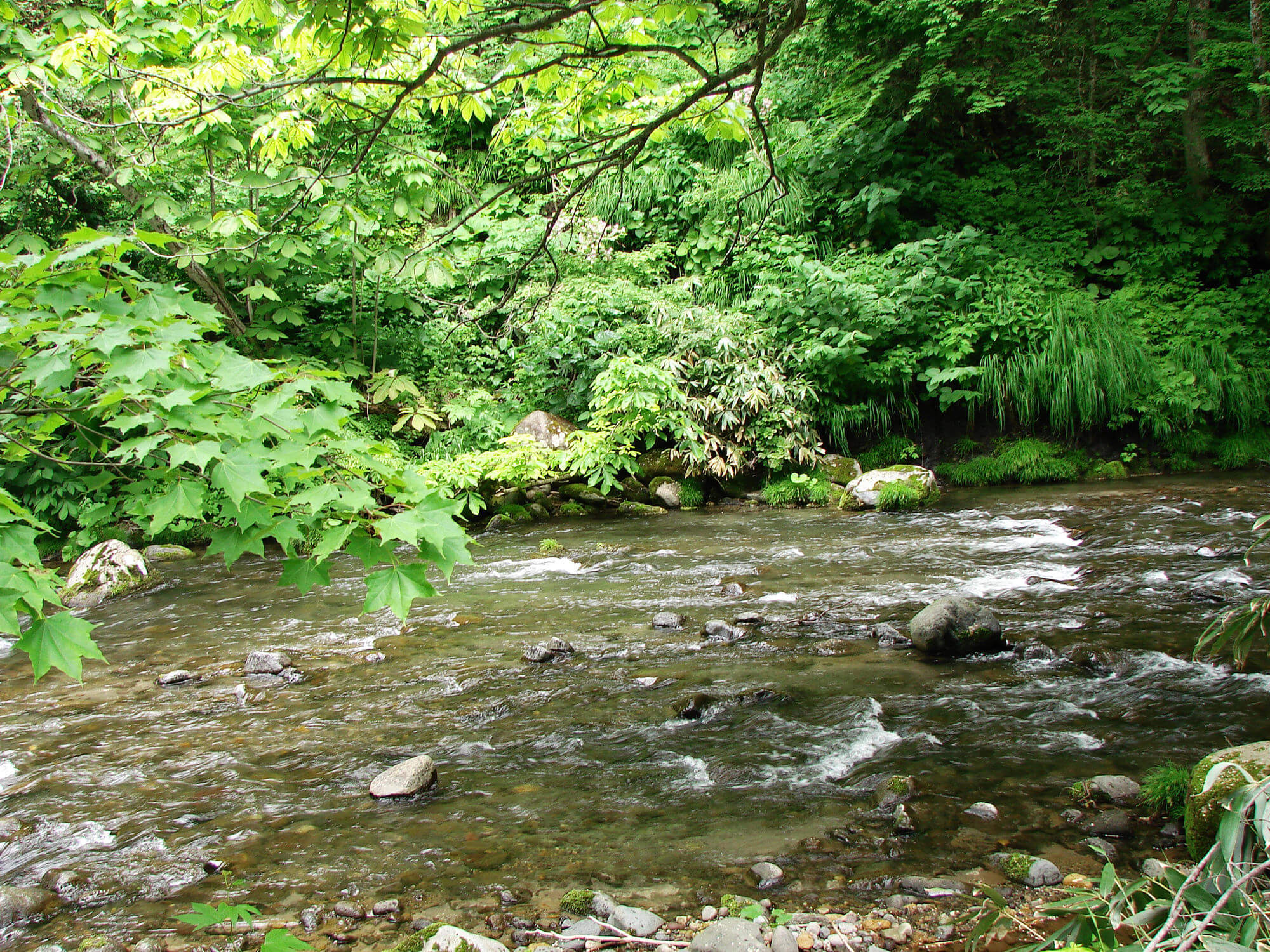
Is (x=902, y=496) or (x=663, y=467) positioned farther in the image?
(x=663, y=467)

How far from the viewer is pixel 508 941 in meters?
2.11

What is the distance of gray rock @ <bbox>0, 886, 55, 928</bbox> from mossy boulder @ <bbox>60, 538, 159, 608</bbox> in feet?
15.0

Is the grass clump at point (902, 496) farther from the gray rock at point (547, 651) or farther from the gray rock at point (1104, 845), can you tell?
the gray rock at point (1104, 845)

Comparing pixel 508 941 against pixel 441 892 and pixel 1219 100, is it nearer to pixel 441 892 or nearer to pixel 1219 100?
pixel 441 892

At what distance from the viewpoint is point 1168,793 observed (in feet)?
8.36

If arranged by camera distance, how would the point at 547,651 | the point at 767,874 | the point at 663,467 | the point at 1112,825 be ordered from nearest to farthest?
1. the point at 767,874
2. the point at 1112,825
3. the point at 547,651
4. the point at 663,467

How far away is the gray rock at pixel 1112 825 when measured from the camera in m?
2.45

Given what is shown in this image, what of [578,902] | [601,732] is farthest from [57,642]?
[601,732]

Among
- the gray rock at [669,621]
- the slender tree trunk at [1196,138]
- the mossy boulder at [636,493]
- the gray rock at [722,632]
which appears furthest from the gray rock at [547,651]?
the slender tree trunk at [1196,138]

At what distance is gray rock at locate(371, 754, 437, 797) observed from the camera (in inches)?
117

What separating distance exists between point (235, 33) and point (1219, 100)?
12.3m

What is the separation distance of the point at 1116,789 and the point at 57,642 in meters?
3.24

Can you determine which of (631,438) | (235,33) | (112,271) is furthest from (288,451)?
(631,438)

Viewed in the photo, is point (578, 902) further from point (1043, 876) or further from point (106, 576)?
point (106, 576)
